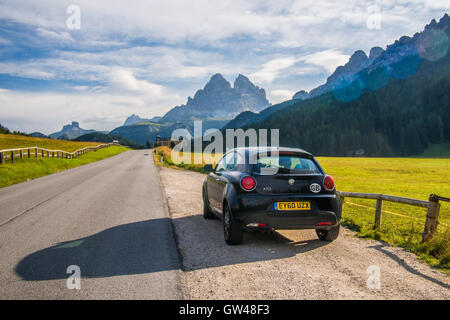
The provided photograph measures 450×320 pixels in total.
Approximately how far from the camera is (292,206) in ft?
19.4

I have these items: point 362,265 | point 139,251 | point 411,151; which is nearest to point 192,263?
point 139,251

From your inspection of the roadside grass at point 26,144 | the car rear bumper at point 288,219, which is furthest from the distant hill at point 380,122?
the car rear bumper at point 288,219

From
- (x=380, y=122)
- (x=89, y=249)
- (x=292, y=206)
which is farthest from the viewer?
(x=380, y=122)

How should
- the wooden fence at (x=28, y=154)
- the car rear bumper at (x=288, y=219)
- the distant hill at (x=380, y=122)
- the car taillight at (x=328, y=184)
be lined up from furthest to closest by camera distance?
1. the distant hill at (x=380, y=122)
2. the wooden fence at (x=28, y=154)
3. the car taillight at (x=328, y=184)
4. the car rear bumper at (x=288, y=219)

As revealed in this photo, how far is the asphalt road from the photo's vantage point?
405cm

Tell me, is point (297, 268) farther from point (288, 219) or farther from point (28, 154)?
point (28, 154)

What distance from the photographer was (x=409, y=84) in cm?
15812

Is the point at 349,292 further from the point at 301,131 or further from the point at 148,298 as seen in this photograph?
the point at 301,131

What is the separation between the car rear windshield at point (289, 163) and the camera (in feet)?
20.5

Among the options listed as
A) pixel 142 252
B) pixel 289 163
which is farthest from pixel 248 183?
pixel 142 252

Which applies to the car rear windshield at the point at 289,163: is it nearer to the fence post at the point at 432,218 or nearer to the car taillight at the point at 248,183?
the car taillight at the point at 248,183

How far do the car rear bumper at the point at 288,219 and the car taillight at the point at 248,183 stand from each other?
0.44 m

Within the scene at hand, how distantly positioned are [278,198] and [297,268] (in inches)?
53.1
